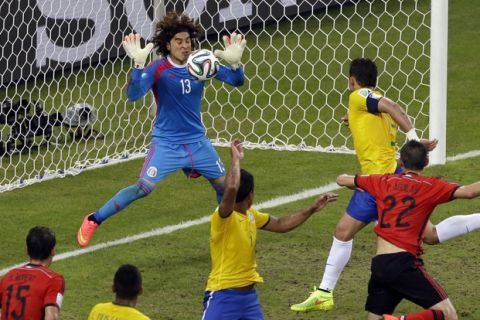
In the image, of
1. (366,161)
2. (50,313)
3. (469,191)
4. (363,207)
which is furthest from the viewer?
(366,161)

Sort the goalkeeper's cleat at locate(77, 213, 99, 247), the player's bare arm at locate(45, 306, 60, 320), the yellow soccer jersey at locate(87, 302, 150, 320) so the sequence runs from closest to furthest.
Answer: the yellow soccer jersey at locate(87, 302, 150, 320) < the player's bare arm at locate(45, 306, 60, 320) < the goalkeeper's cleat at locate(77, 213, 99, 247)

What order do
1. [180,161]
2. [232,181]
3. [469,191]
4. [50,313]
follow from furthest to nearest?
[180,161] → [469,191] → [232,181] → [50,313]

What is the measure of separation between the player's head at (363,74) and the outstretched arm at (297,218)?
1518 mm

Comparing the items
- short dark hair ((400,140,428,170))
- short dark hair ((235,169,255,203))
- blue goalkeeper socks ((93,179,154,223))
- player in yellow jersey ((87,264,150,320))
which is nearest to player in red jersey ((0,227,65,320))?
player in yellow jersey ((87,264,150,320))

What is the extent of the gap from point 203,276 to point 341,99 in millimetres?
6235

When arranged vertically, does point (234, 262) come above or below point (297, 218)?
below

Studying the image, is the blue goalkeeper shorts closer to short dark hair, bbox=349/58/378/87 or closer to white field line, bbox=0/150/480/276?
short dark hair, bbox=349/58/378/87

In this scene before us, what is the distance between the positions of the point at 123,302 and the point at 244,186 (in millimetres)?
1630

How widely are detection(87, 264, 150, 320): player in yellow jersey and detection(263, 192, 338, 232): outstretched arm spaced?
1925mm

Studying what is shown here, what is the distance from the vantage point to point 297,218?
10141 millimetres

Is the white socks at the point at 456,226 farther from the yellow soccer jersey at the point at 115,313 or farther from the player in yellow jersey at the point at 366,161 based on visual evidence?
the yellow soccer jersey at the point at 115,313

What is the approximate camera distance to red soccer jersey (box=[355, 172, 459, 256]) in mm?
9719

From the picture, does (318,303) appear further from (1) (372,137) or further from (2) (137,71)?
(2) (137,71)

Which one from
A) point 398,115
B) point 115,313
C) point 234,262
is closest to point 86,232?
point 234,262
